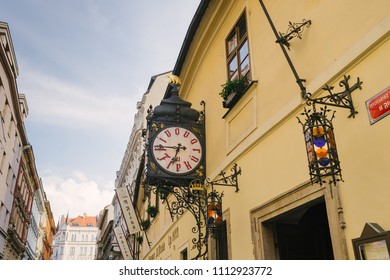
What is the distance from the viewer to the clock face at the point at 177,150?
300 inches

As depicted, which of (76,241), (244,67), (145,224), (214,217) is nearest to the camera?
(214,217)

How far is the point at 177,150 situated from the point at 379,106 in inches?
187

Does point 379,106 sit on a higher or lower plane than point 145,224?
lower

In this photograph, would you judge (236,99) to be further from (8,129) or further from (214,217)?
(8,129)

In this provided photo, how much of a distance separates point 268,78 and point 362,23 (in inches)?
77.8

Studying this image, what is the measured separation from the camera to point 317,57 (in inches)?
183

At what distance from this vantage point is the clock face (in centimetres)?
762

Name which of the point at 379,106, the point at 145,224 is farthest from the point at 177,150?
the point at 145,224

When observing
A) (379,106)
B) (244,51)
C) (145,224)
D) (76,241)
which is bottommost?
(379,106)

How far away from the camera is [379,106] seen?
3502 mm

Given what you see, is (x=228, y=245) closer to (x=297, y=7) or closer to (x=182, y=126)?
(x=182, y=126)

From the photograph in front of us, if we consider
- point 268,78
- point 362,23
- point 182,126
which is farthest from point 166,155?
point 362,23

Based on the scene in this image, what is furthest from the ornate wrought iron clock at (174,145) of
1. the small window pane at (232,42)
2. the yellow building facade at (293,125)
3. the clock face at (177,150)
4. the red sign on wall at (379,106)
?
the red sign on wall at (379,106)

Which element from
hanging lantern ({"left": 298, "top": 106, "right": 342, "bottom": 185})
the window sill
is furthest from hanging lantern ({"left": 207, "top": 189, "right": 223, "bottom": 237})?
hanging lantern ({"left": 298, "top": 106, "right": 342, "bottom": 185})
